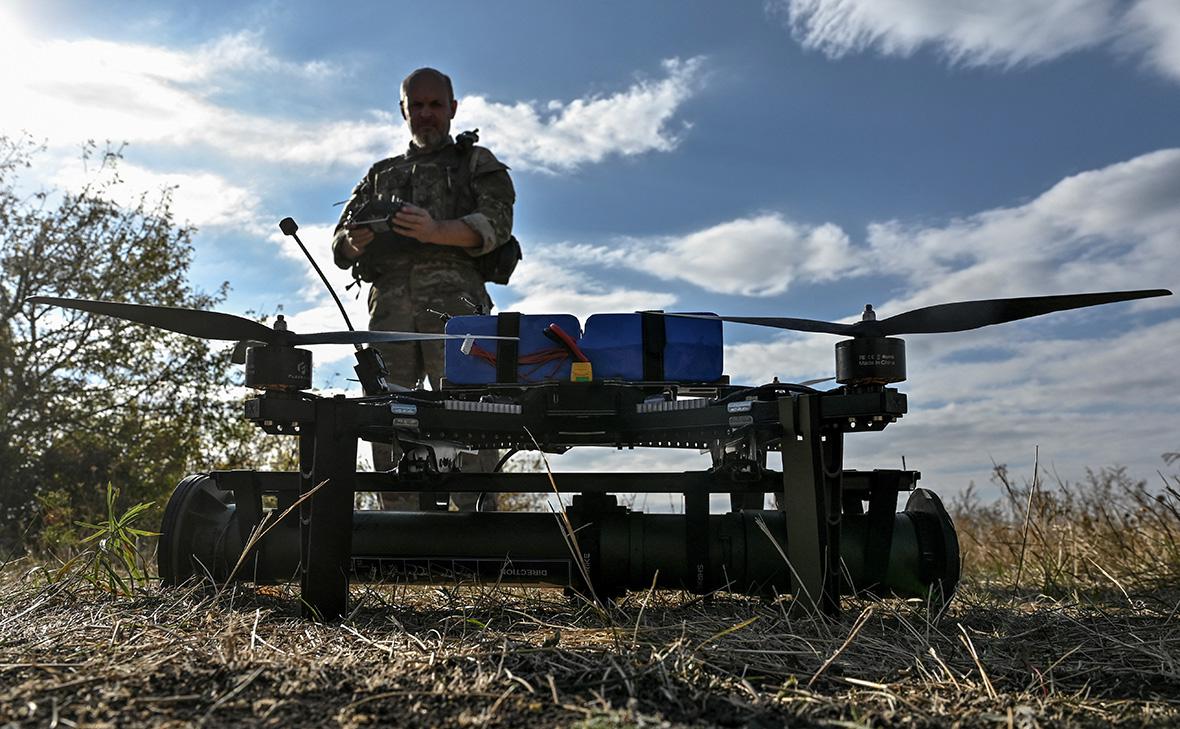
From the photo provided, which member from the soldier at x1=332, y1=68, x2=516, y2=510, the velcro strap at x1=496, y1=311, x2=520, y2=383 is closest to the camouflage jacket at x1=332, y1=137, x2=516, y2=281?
the soldier at x1=332, y1=68, x2=516, y2=510

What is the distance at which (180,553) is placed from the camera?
4.33 meters

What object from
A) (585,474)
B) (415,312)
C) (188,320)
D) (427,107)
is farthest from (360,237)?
(585,474)

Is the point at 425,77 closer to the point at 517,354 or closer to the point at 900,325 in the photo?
the point at 517,354

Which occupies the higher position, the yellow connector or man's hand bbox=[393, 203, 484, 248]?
man's hand bbox=[393, 203, 484, 248]

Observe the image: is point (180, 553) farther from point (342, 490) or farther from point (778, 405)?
point (778, 405)

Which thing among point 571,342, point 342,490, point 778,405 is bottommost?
point 342,490

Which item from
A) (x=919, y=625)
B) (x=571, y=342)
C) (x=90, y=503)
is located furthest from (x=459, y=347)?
(x=90, y=503)

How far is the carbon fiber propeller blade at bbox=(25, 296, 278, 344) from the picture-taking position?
12.4ft

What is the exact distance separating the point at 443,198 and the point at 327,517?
137 inches

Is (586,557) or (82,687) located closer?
(82,687)

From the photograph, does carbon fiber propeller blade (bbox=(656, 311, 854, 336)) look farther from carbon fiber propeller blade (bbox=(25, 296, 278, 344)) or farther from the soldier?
the soldier

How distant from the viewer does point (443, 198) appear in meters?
6.66

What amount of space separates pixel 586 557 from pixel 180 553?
6.07ft

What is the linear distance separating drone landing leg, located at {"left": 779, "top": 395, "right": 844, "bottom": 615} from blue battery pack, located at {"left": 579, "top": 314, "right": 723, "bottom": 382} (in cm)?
92
